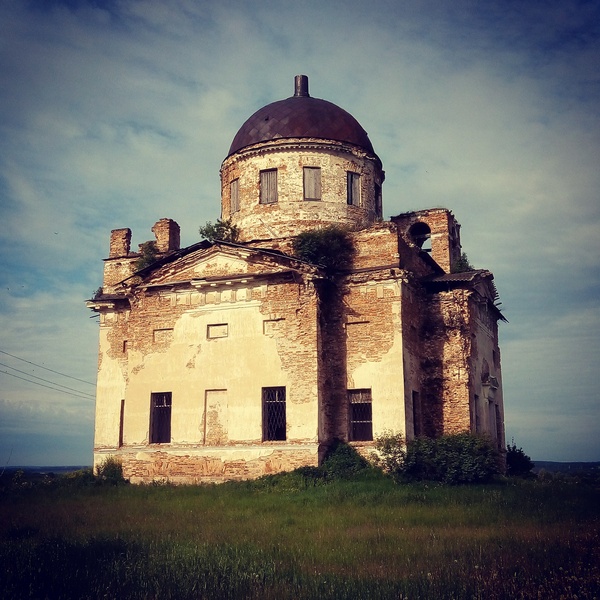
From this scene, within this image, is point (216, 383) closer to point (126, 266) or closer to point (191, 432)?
point (191, 432)

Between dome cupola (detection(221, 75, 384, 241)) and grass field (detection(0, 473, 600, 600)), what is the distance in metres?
8.98

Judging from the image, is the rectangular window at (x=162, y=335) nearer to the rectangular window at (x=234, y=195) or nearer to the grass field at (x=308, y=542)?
the grass field at (x=308, y=542)

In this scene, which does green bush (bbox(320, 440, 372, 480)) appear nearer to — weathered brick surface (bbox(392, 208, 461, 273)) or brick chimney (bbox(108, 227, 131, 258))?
weathered brick surface (bbox(392, 208, 461, 273))

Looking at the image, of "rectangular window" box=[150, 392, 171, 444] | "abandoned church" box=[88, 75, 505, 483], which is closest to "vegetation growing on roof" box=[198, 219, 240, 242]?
"abandoned church" box=[88, 75, 505, 483]

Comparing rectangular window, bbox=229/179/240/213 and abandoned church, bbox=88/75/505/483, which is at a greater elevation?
rectangular window, bbox=229/179/240/213

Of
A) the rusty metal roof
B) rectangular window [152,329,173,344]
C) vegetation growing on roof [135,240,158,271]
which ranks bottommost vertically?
rectangular window [152,329,173,344]

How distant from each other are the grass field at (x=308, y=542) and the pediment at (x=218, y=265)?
19.8 ft

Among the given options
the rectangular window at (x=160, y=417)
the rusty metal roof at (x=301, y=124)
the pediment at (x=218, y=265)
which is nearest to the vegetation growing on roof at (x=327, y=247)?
the pediment at (x=218, y=265)

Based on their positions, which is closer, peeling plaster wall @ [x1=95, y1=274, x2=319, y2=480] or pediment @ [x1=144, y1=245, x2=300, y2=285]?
peeling plaster wall @ [x1=95, y1=274, x2=319, y2=480]

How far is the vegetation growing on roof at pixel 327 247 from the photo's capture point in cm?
2008

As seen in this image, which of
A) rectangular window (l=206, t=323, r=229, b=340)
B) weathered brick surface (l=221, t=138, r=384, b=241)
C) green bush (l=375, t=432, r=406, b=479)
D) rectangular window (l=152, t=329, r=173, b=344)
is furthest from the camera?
weathered brick surface (l=221, t=138, r=384, b=241)

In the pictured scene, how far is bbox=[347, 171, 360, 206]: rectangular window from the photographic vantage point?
23562 mm

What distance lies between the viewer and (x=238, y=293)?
20.3 m

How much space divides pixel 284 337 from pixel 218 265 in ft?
10.3
